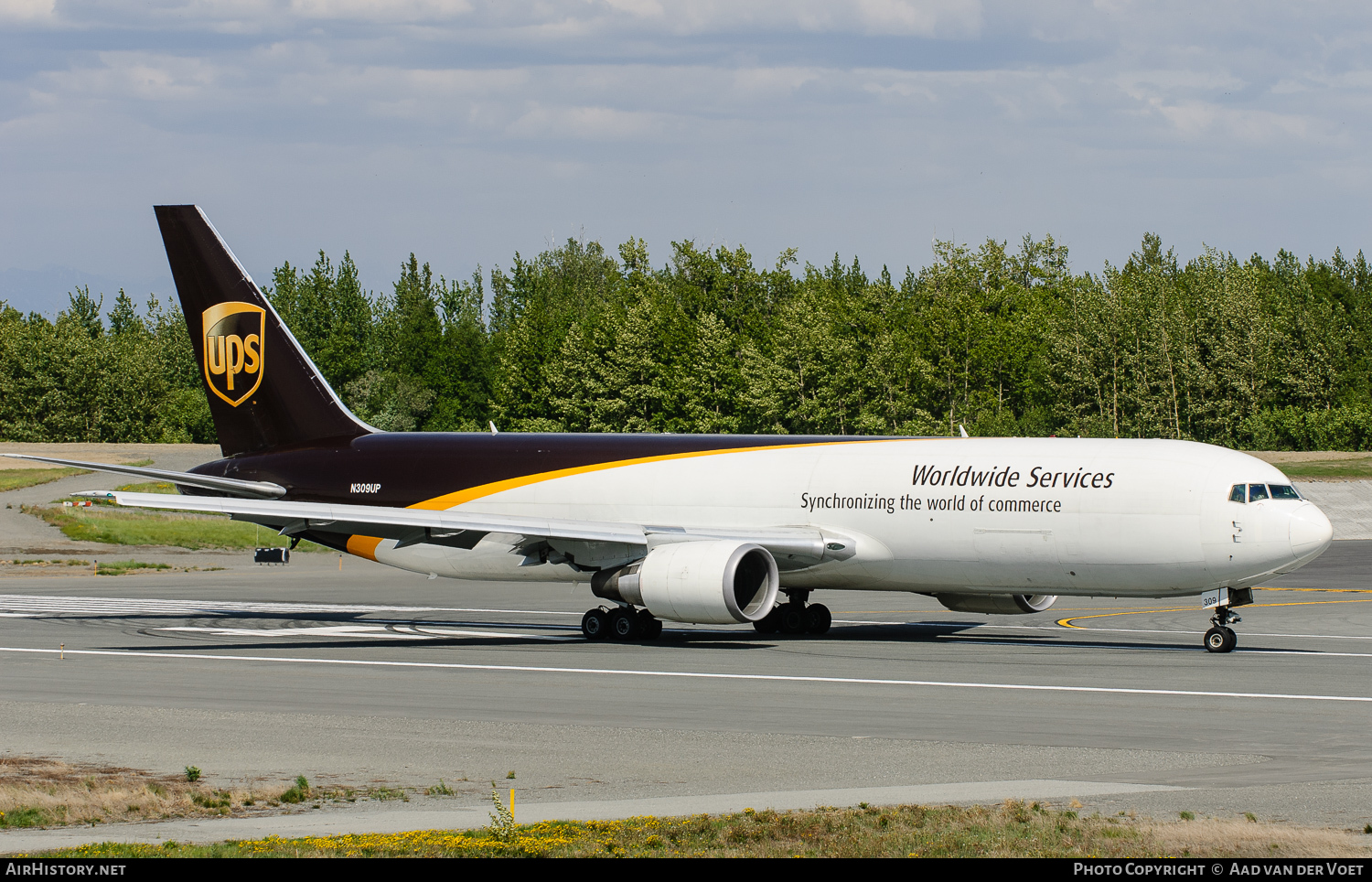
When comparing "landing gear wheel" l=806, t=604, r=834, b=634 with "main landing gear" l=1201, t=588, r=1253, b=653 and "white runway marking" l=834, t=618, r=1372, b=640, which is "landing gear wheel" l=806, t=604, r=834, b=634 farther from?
"main landing gear" l=1201, t=588, r=1253, b=653

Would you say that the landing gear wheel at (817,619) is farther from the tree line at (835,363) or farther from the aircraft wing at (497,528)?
the tree line at (835,363)

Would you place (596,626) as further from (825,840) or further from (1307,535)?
(825,840)

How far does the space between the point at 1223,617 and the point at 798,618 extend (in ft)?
29.4

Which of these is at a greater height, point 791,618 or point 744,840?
point 791,618

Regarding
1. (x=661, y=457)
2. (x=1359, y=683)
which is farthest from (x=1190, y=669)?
(x=661, y=457)

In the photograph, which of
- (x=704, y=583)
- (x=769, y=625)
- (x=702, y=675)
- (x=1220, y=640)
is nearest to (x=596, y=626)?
(x=704, y=583)

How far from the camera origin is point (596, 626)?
31172mm

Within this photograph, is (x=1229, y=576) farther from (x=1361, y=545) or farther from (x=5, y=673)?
(x=1361, y=545)

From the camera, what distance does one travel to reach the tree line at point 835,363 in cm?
10419

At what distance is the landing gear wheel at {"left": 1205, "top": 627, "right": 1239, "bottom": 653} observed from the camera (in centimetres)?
2711

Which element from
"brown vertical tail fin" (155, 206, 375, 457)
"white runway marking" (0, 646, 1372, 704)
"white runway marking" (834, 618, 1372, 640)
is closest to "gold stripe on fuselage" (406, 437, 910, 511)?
"brown vertical tail fin" (155, 206, 375, 457)

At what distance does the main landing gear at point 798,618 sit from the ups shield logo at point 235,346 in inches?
570

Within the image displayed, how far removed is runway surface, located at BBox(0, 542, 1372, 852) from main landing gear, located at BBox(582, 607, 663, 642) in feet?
1.76

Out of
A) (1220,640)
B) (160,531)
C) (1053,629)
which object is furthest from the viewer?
(160,531)
